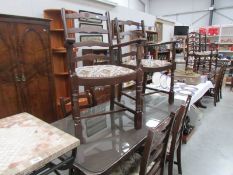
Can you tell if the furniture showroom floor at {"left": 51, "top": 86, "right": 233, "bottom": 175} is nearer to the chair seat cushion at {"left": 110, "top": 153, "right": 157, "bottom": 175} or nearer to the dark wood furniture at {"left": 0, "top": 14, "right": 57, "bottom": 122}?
the chair seat cushion at {"left": 110, "top": 153, "right": 157, "bottom": 175}

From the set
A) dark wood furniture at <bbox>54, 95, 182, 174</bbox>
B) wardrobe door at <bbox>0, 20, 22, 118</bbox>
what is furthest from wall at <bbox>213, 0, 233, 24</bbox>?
wardrobe door at <bbox>0, 20, 22, 118</bbox>

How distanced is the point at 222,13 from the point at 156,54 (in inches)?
216

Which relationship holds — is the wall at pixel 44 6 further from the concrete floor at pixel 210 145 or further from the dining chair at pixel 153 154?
the concrete floor at pixel 210 145

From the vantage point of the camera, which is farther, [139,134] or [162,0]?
[162,0]

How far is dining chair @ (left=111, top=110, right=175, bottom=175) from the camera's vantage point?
89cm

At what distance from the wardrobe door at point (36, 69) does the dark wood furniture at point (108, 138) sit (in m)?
0.94

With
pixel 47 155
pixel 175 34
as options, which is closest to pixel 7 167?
pixel 47 155

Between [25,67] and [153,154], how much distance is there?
1.89 meters

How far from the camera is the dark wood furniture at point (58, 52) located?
9.43ft

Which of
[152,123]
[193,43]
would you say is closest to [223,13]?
[193,43]

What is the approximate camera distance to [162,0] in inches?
374

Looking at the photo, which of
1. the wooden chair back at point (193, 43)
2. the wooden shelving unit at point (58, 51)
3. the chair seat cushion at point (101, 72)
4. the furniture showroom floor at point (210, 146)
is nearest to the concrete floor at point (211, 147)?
the furniture showroom floor at point (210, 146)

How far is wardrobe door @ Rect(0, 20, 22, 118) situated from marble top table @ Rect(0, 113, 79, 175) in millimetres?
1290

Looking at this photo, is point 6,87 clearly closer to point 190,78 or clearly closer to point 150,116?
point 150,116
